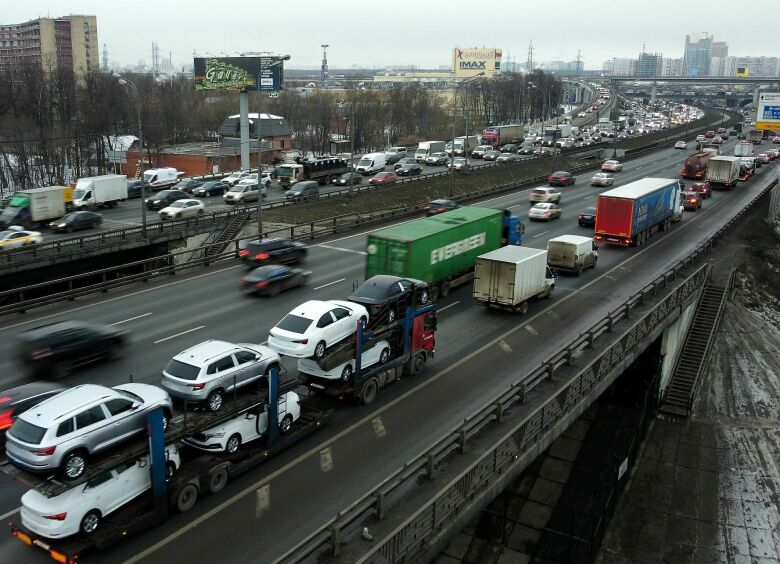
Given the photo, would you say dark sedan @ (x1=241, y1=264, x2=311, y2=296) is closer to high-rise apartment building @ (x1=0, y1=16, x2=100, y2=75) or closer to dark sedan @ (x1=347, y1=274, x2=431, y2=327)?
dark sedan @ (x1=347, y1=274, x2=431, y2=327)

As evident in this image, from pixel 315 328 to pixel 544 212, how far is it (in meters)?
32.6

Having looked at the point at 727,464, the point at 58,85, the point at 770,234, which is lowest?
the point at 727,464

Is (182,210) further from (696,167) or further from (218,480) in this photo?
(696,167)

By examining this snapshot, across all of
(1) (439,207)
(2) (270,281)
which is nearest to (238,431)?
(2) (270,281)

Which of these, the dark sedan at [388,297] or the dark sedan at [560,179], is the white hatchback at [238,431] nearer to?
the dark sedan at [388,297]

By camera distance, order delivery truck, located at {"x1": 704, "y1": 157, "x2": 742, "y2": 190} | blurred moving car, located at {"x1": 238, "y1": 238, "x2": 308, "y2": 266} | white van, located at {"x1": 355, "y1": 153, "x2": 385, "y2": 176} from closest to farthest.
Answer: blurred moving car, located at {"x1": 238, "y1": 238, "x2": 308, "y2": 266} → delivery truck, located at {"x1": 704, "y1": 157, "x2": 742, "y2": 190} → white van, located at {"x1": 355, "y1": 153, "x2": 385, "y2": 176}

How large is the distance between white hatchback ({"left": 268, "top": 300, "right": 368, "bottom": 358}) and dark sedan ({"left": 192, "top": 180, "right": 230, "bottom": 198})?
140 feet

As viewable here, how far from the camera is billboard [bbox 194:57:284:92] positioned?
79562 millimetres

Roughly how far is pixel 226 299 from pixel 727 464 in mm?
20763

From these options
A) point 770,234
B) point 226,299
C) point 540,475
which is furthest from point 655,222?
A: point 226,299

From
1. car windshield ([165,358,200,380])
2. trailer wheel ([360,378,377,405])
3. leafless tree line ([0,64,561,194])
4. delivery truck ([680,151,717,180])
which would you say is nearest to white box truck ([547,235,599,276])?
trailer wheel ([360,378,377,405])

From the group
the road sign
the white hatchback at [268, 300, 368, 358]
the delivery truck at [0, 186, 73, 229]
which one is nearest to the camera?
the white hatchback at [268, 300, 368, 358]

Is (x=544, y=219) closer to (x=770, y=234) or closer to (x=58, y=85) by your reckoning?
(x=770, y=234)

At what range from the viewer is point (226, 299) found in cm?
2956
